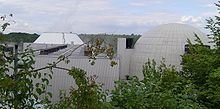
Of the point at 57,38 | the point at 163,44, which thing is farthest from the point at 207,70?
the point at 57,38

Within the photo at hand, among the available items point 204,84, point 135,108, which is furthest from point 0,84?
point 204,84

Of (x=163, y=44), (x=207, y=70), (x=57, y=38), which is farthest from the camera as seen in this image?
(x=57, y=38)

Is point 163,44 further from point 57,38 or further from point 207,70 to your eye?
point 207,70

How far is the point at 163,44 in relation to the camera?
159 ft

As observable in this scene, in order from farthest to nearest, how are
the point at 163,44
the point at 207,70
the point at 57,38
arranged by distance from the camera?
1. the point at 57,38
2. the point at 163,44
3. the point at 207,70

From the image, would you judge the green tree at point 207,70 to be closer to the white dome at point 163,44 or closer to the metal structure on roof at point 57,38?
the white dome at point 163,44

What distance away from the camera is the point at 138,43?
5144cm

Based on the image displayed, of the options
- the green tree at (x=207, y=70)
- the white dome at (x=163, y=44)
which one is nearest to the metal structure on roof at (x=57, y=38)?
the white dome at (x=163, y=44)

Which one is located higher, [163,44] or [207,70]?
[163,44]

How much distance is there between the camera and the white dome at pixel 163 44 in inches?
1877

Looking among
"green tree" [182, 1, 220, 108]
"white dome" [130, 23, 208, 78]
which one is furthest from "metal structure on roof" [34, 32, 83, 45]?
"green tree" [182, 1, 220, 108]

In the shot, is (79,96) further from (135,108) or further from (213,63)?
(213,63)

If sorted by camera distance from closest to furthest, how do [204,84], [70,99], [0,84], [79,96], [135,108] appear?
[0,84]
[79,96]
[70,99]
[135,108]
[204,84]

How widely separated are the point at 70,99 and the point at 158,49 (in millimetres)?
46154
